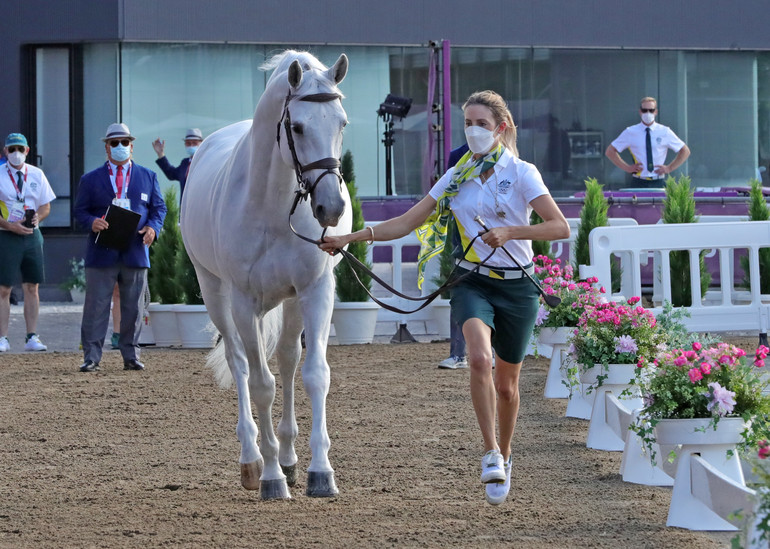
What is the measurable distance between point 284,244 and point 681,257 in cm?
753

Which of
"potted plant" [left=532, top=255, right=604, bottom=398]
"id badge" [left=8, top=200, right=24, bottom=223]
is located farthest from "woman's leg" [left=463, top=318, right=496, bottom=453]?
"id badge" [left=8, top=200, right=24, bottom=223]

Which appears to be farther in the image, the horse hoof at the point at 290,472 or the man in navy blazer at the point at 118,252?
the man in navy blazer at the point at 118,252

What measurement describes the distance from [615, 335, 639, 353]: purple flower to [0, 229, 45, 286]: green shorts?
7.31 meters

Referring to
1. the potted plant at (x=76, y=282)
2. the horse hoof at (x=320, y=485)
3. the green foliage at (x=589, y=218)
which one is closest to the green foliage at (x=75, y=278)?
the potted plant at (x=76, y=282)

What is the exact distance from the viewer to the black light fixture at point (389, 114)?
19.0 metres

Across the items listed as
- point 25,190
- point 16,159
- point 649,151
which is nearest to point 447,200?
point 25,190

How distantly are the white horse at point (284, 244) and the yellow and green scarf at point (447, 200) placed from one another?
436 millimetres

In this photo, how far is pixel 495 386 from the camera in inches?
241

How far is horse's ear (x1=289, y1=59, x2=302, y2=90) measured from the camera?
5.65m

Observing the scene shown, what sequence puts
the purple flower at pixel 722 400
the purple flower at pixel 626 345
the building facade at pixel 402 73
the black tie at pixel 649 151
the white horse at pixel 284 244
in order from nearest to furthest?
the purple flower at pixel 722 400, the white horse at pixel 284 244, the purple flower at pixel 626 345, the black tie at pixel 649 151, the building facade at pixel 402 73

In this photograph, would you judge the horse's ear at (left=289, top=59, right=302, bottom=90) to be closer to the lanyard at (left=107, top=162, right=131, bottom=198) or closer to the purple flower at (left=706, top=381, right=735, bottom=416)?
the purple flower at (left=706, top=381, right=735, bottom=416)

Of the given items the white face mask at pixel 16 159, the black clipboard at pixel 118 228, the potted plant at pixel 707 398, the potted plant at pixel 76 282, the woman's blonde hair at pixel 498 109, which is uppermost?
the white face mask at pixel 16 159

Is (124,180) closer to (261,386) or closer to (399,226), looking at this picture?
(261,386)

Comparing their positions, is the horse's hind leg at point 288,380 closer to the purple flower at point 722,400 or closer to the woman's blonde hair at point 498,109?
the woman's blonde hair at point 498,109
